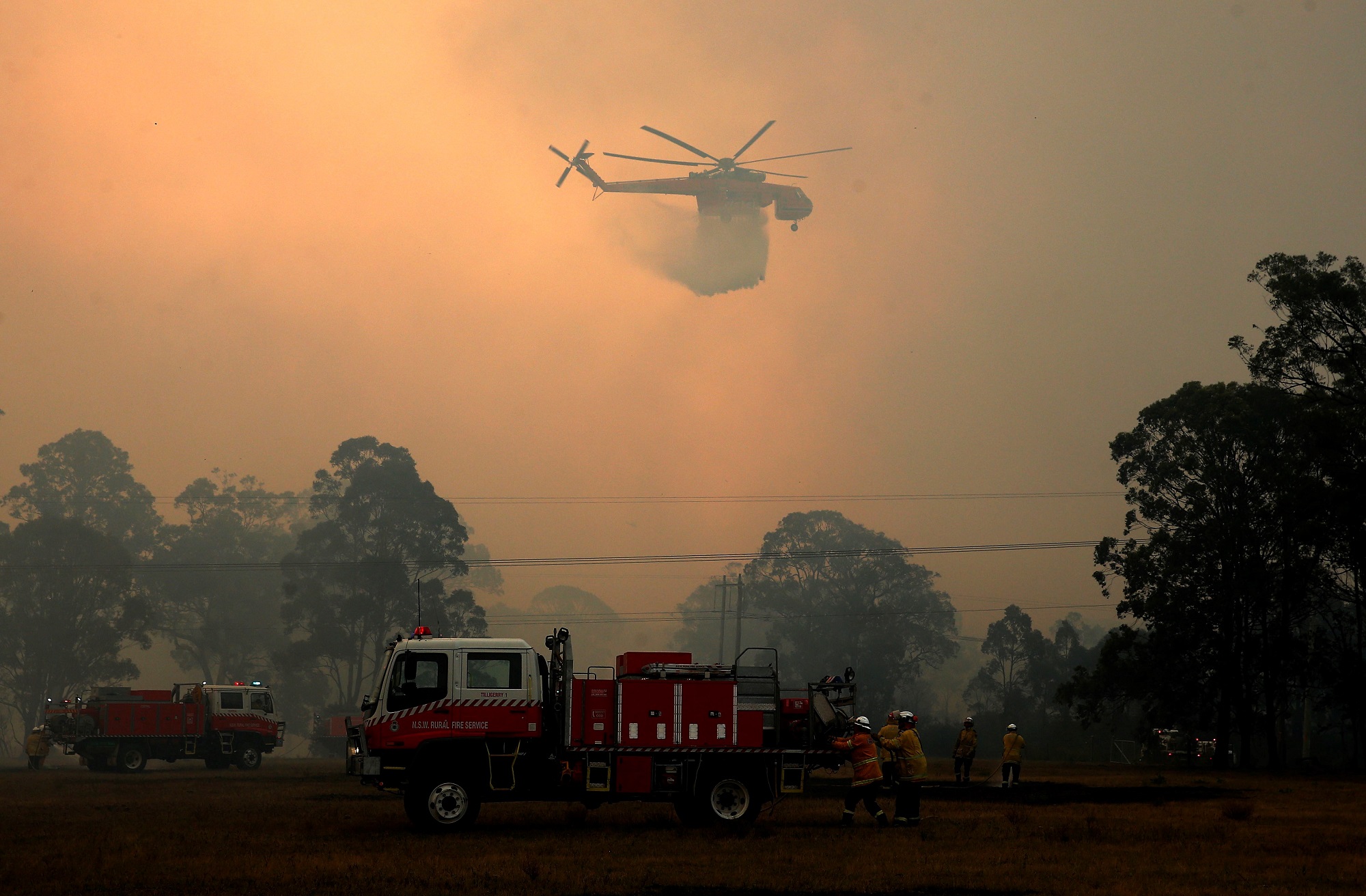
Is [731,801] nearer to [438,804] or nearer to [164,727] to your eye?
[438,804]

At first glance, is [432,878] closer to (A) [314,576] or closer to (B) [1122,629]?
(B) [1122,629]

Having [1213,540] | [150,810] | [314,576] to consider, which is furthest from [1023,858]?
[314,576]

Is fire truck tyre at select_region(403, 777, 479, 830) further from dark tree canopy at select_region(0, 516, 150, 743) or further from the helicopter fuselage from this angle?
the helicopter fuselage

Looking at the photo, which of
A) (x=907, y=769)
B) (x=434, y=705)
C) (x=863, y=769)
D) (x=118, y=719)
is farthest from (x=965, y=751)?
(x=118, y=719)

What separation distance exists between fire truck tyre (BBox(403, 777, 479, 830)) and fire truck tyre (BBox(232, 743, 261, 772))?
3278cm

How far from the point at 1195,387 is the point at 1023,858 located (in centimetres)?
4935

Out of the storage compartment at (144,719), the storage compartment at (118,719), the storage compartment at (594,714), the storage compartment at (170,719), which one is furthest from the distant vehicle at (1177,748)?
the storage compartment at (594,714)

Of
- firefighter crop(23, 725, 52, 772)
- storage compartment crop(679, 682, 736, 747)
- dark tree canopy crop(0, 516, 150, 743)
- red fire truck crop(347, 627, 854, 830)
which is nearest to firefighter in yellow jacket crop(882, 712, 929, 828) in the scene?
red fire truck crop(347, 627, 854, 830)

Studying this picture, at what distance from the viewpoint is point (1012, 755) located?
3300cm

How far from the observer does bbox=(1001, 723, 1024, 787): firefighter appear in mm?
32938

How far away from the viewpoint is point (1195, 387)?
204ft

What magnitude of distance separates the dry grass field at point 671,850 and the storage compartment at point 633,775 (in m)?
0.78

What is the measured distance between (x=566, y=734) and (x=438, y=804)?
237 cm

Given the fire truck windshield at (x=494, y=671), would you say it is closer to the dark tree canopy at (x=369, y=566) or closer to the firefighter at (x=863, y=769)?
the firefighter at (x=863, y=769)
